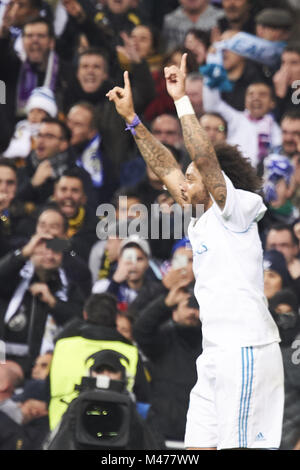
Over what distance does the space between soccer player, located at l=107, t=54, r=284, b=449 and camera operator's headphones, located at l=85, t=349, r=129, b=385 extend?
74.4 inches

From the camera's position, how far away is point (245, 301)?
4.77 m

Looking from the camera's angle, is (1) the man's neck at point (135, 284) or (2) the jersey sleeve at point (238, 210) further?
(1) the man's neck at point (135, 284)

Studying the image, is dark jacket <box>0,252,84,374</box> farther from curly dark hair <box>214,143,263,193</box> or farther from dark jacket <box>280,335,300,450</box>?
curly dark hair <box>214,143,263,193</box>

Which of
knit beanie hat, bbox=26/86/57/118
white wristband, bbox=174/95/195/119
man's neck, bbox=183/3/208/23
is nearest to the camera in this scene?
white wristband, bbox=174/95/195/119

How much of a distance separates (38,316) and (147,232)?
1.14m

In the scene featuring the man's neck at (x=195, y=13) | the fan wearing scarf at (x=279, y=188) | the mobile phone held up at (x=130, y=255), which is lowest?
the mobile phone held up at (x=130, y=255)

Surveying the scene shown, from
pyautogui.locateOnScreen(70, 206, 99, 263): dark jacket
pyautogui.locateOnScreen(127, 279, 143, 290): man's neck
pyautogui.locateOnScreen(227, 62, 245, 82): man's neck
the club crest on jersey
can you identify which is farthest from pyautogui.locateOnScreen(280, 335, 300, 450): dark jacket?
pyautogui.locateOnScreen(227, 62, 245, 82): man's neck

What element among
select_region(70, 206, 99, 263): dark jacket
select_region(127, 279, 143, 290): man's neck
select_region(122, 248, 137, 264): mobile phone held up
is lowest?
select_region(127, 279, 143, 290): man's neck

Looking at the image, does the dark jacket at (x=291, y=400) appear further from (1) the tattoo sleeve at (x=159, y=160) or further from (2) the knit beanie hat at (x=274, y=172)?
(1) the tattoo sleeve at (x=159, y=160)

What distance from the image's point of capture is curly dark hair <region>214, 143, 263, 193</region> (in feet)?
16.5

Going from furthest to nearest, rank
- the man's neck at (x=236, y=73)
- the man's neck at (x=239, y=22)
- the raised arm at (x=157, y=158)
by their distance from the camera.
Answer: the man's neck at (x=239, y=22) < the man's neck at (x=236, y=73) < the raised arm at (x=157, y=158)

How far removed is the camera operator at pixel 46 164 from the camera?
8602 millimetres

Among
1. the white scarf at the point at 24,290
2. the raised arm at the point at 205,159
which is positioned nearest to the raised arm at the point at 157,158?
the raised arm at the point at 205,159

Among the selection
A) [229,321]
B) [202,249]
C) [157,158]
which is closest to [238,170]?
[202,249]
